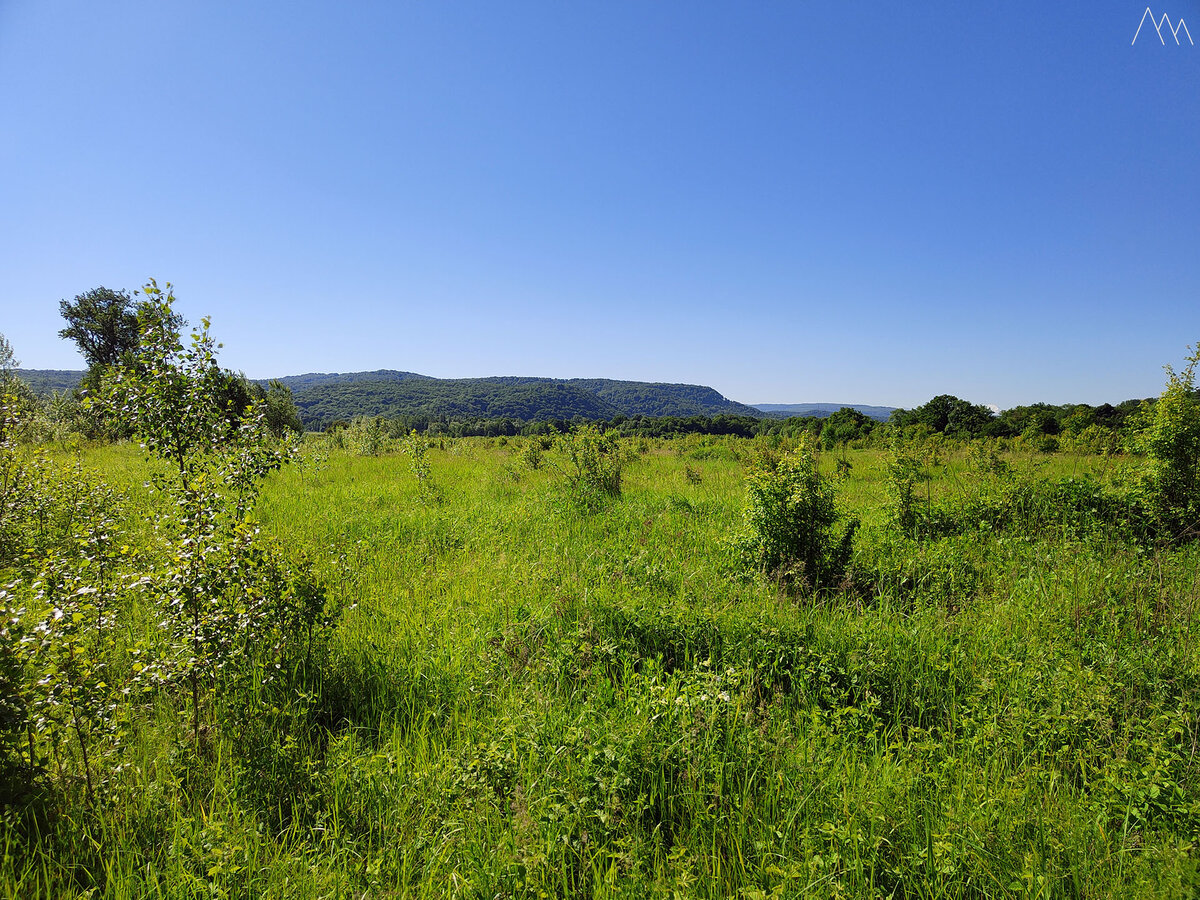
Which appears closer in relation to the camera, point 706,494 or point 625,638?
point 625,638

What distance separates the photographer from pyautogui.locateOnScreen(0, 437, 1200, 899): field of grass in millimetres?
2342

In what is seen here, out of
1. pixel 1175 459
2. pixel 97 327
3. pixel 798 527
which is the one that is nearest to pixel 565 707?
pixel 798 527

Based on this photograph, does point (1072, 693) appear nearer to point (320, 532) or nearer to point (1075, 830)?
point (1075, 830)

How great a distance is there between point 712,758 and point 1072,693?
2.99 m

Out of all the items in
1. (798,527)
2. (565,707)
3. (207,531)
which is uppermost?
(207,531)

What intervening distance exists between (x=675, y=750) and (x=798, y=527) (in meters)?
4.00

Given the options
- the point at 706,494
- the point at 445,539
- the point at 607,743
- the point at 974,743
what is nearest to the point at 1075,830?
the point at 974,743

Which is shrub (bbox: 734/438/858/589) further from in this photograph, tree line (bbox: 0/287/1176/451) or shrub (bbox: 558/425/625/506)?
shrub (bbox: 558/425/625/506)

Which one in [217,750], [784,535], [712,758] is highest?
[784,535]

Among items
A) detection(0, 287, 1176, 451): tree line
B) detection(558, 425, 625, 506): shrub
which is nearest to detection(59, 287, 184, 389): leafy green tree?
detection(0, 287, 1176, 451): tree line

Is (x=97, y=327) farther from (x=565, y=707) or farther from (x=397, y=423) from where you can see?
(x=565, y=707)

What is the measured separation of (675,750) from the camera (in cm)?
300

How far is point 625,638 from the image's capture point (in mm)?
4609

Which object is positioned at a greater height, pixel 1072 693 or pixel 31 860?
pixel 1072 693
